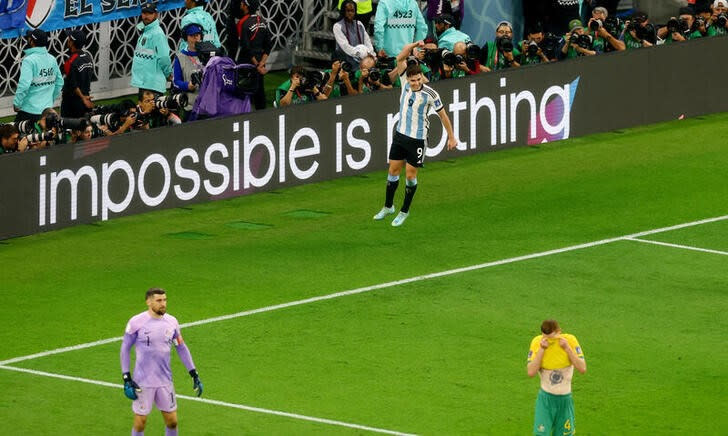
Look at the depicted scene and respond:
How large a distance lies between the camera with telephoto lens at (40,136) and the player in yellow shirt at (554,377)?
1040 cm

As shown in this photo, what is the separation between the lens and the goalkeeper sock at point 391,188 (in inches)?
985

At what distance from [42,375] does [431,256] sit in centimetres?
640

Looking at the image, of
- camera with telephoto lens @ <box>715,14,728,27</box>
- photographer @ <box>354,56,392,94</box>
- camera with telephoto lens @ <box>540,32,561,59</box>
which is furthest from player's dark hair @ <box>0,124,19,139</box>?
camera with telephoto lens @ <box>715,14,728,27</box>

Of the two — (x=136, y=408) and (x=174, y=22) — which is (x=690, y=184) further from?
(x=136, y=408)

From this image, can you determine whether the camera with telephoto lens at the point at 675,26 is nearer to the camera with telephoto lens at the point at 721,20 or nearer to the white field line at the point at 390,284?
the camera with telephoto lens at the point at 721,20

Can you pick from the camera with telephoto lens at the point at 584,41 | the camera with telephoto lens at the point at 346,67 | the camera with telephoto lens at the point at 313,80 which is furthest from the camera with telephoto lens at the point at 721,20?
the camera with telephoto lens at the point at 313,80

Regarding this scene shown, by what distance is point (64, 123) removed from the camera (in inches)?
968

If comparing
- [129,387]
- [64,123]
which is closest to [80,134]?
[64,123]

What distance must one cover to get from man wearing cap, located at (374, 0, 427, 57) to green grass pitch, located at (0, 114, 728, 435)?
2.44 meters

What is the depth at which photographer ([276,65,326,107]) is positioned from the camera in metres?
26.8

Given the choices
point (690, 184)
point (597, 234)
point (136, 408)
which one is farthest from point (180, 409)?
point (690, 184)

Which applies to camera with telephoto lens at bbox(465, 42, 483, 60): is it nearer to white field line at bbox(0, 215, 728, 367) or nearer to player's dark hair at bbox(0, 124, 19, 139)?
white field line at bbox(0, 215, 728, 367)

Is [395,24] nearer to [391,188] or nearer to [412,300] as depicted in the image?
[391,188]

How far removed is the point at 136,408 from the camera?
16.1 m
